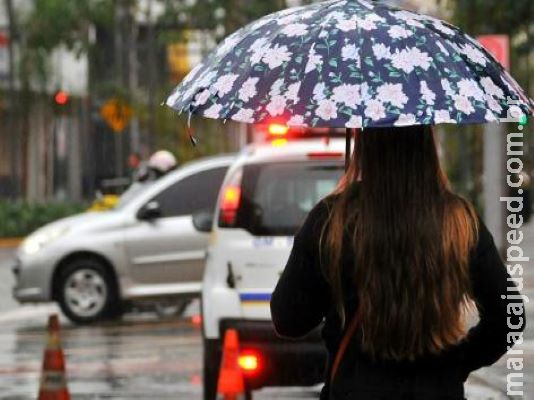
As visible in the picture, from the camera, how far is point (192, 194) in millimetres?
18375

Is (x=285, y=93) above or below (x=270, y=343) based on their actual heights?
above

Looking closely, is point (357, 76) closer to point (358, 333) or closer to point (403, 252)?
point (403, 252)

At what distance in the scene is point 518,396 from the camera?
12.1 meters

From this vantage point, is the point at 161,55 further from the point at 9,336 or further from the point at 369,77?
the point at 369,77

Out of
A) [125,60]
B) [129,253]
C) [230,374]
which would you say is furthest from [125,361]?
[125,60]

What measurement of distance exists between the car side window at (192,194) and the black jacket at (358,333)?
13353mm

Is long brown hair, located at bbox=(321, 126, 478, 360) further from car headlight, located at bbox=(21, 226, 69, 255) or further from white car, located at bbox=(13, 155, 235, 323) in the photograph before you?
car headlight, located at bbox=(21, 226, 69, 255)

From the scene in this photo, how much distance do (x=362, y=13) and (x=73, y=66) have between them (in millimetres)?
50529

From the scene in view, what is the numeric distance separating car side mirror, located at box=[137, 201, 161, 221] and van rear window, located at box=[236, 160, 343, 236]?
6.57 m

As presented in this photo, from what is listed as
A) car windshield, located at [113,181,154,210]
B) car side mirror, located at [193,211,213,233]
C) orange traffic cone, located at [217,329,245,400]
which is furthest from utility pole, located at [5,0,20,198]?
orange traffic cone, located at [217,329,245,400]

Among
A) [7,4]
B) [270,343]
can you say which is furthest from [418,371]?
[7,4]

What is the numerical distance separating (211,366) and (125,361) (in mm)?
3587

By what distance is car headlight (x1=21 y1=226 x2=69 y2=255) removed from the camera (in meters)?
19.1

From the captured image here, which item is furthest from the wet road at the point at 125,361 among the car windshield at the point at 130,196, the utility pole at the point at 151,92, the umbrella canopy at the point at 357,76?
the utility pole at the point at 151,92
